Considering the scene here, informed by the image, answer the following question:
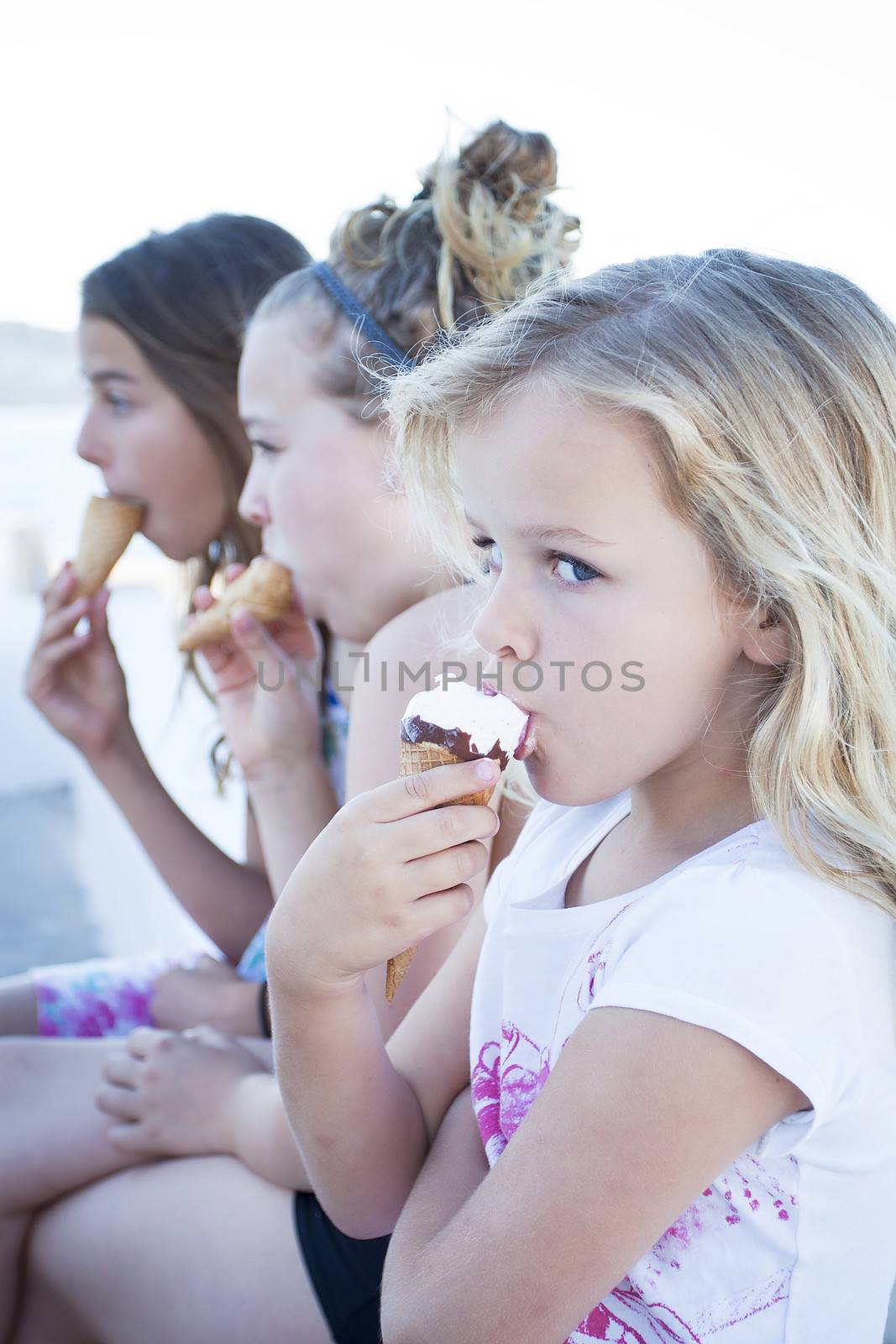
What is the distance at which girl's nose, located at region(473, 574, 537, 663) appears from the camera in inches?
46.1

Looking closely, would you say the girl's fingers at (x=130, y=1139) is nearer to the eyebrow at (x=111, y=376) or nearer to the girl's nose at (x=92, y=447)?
the girl's nose at (x=92, y=447)

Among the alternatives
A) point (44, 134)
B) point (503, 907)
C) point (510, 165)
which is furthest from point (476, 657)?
point (44, 134)

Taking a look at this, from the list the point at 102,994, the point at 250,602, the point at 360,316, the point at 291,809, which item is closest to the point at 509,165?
the point at 360,316

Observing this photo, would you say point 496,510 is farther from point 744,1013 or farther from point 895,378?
point 744,1013

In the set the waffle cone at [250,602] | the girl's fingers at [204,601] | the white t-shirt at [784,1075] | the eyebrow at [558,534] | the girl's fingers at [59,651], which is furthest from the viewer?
the girl's fingers at [59,651]

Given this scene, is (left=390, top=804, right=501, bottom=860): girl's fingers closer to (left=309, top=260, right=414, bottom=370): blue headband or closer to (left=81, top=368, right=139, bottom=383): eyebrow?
(left=309, top=260, right=414, bottom=370): blue headband

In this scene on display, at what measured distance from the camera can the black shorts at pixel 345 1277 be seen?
4.66 feet

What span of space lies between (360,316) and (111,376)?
0.91 meters

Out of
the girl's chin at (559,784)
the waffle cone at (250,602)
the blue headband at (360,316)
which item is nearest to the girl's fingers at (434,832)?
the girl's chin at (559,784)

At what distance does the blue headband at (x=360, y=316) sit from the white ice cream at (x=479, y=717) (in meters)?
1.01

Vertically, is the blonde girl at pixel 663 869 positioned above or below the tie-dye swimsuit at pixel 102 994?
above

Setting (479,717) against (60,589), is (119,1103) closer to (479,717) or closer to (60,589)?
(479,717)

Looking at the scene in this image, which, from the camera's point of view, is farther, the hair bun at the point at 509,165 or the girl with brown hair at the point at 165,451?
the girl with brown hair at the point at 165,451

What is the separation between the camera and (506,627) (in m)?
1.18
